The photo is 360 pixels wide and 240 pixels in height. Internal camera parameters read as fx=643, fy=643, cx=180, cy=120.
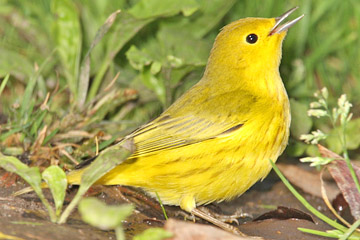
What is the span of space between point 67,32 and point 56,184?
209 cm

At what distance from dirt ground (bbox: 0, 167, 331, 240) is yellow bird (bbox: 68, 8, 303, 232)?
0.40 feet

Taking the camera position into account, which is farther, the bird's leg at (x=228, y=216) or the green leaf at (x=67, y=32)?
the green leaf at (x=67, y=32)

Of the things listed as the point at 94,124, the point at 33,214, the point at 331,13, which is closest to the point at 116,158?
the point at 33,214

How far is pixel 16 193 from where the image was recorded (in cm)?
336

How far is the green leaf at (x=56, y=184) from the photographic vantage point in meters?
3.00

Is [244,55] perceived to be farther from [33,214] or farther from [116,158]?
[33,214]

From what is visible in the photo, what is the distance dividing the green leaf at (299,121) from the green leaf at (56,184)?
2.14 m

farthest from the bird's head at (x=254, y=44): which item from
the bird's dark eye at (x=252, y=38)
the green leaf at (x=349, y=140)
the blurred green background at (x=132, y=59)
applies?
the green leaf at (x=349, y=140)

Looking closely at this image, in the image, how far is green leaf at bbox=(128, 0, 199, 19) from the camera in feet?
15.3

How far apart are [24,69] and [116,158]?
2.14 meters

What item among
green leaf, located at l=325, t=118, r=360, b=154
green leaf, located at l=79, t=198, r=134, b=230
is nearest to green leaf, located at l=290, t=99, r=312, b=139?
green leaf, located at l=325, t=118, r=360, b=154

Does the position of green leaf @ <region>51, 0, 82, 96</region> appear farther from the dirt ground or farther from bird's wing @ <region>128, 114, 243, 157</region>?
the dirt ground

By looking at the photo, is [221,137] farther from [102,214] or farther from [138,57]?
[102,214]

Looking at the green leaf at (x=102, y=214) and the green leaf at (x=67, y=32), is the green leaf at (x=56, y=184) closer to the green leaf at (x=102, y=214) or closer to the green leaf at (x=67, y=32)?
the green leaf at (x=102, y=214)
